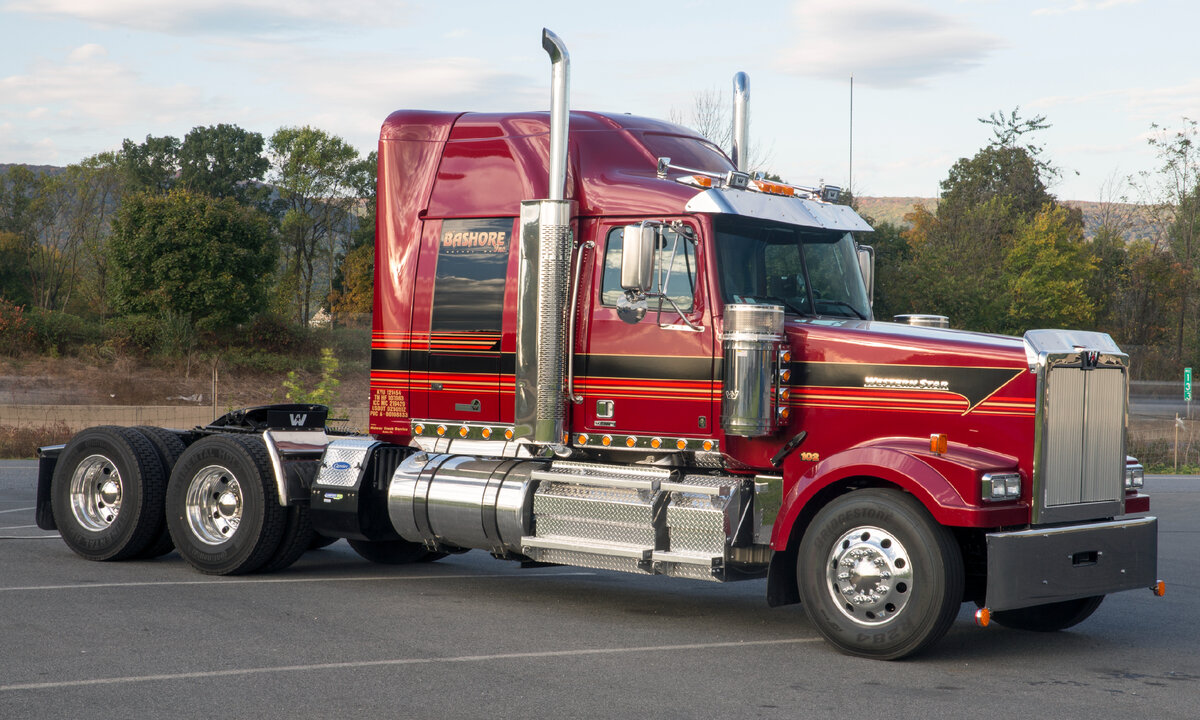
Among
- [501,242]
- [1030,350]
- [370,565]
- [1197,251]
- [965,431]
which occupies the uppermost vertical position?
[1197,251]

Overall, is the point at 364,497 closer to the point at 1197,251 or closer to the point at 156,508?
Answer: the point at 156,508

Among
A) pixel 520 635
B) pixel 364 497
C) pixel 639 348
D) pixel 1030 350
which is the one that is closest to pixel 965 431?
pixel 1030 350

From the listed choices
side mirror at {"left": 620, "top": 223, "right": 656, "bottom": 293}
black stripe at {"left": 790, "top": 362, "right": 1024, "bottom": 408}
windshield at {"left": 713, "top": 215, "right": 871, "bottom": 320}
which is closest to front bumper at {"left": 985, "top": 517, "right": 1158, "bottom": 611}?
black stripe at {"left": 790, "top": 362, "right": 1024, "bottom": 408}

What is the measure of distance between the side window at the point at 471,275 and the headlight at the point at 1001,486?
12.7ft

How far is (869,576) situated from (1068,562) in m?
1.22

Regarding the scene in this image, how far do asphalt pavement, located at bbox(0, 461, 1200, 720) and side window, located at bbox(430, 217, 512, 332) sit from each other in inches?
85.1

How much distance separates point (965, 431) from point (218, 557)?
6.21m

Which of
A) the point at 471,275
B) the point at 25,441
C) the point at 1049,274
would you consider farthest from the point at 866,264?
the point at 1049,274

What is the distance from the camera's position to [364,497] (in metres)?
10.1

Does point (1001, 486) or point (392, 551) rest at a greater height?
point (1001, 486)

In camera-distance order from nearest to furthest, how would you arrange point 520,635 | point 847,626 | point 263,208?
point 847,626 < point 520,635 < point 263,208

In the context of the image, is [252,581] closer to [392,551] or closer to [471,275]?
[392,551]

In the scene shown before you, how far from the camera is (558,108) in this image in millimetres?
8984

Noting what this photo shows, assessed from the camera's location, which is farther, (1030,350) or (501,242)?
(501,242)
